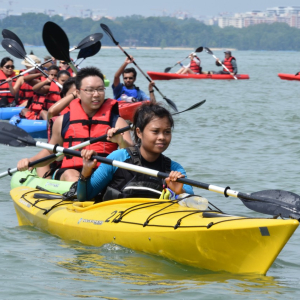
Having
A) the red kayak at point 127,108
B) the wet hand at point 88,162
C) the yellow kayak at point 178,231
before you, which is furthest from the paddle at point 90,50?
the wet hand at point 88,162

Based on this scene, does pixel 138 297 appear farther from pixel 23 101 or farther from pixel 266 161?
pixel 23 101

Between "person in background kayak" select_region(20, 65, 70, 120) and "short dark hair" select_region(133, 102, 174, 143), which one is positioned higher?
"short dark hair" select_region(133, 102, 174, 143)

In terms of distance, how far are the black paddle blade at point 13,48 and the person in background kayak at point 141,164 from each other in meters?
6.50

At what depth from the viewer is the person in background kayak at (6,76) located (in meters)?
12.1

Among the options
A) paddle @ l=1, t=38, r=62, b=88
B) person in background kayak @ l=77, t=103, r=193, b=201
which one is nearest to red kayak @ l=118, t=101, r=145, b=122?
paddle @ l=1, t=38, r=62, b=88

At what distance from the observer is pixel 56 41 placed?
8438 millimetres

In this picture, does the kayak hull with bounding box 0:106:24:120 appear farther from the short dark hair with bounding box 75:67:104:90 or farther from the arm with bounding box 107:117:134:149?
the short dark hair with bounding box 75:67:104:90

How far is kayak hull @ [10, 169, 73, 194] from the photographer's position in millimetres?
5641

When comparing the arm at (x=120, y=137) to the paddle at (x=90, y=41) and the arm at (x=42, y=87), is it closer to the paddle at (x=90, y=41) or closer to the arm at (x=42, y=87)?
the paddle at (x=90, y=41)

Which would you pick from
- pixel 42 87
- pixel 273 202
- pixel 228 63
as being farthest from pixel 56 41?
pixel 228 63

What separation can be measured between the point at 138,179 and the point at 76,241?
1.99 feet

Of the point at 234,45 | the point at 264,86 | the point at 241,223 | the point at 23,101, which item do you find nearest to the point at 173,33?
the point at 234,45

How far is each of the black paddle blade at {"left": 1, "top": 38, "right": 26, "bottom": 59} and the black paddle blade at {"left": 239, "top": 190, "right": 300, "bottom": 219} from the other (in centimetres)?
740

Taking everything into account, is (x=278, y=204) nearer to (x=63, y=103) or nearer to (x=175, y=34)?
(x=63, y=103)
